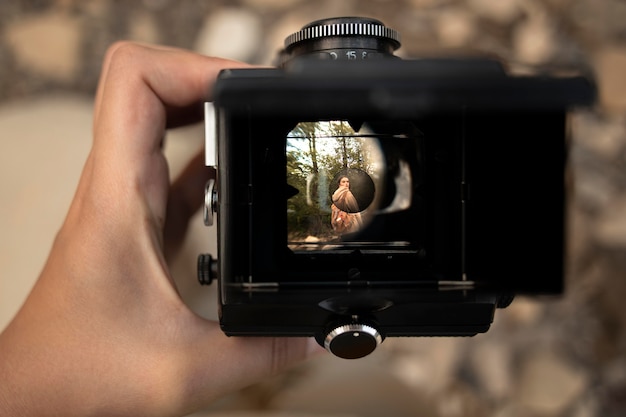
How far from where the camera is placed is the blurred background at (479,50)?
3.52ft

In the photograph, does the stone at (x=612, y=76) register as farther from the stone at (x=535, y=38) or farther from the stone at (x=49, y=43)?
the stone at (x=49, y=43)

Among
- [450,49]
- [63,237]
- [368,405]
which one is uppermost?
[450,49]

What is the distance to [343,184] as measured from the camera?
589 millimetres

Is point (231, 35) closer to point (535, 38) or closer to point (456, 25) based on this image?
point (456, 25)

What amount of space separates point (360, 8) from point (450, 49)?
177 mm

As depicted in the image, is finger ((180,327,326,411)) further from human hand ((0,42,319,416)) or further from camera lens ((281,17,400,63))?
camera lens ((281,17,400,63))

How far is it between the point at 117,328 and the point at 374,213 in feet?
1.01

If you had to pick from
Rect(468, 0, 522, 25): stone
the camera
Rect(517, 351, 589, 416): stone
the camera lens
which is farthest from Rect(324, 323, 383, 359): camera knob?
Rect(468, 0, 522, 25): stone

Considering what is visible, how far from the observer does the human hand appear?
2.18 feet

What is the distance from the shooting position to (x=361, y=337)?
557 millimetres

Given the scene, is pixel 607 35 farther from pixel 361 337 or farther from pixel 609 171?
pixel 361 337

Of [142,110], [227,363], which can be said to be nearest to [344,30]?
[142,110]

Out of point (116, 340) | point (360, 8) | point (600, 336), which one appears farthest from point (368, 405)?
point (360, 8)

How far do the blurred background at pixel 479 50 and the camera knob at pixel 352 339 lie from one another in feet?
1.70
